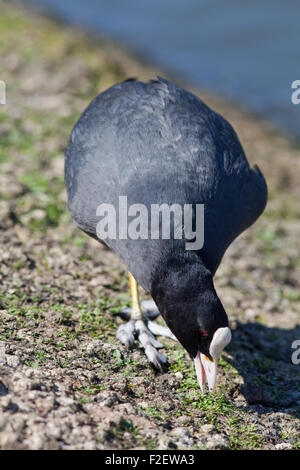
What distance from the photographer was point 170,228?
12.2 feet

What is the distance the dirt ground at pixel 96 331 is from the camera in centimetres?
326

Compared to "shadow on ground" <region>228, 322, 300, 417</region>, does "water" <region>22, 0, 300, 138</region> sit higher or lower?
higher

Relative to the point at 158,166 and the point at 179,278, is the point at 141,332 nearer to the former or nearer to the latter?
the point at 179,278

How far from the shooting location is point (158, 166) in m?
3.98

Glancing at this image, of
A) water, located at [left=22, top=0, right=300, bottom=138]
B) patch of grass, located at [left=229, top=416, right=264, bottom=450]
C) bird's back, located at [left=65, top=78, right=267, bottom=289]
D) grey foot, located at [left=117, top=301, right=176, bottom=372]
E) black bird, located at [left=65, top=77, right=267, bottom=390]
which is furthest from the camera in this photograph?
water, located at [left=22, top=0, right=300, bottom=138]

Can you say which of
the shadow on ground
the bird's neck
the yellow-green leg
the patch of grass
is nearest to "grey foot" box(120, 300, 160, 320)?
the yellow-green leg

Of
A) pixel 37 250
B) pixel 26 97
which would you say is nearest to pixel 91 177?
pixel 37 250

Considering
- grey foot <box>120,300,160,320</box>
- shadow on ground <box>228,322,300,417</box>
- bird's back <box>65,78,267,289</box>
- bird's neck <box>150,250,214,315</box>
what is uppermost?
bird's back <box>65,78,267,289</box>

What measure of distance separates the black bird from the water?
695cm

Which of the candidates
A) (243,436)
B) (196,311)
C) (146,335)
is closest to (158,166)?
(196,311)

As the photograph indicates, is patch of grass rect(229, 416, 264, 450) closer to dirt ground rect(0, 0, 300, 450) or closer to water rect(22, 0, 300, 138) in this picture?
dirt ground rect(0, 0, 300, 450)

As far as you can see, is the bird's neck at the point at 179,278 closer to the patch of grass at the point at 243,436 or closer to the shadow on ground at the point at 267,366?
the patch of grass at the point at 243,436

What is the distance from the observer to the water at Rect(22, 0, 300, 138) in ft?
40.6

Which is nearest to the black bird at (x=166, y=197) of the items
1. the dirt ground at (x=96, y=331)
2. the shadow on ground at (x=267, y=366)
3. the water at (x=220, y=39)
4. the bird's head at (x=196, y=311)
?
the bird's head at (x=196, y=311)
